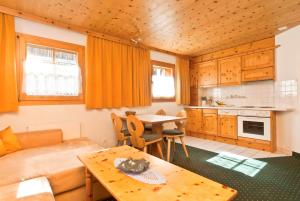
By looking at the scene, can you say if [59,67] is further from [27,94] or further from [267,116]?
[267,116]

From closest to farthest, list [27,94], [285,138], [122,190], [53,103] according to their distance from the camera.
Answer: [122,190]
[27,94]
[53,103]
[285,138]

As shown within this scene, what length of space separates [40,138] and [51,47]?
62.7 inches

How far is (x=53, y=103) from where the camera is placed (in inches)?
118

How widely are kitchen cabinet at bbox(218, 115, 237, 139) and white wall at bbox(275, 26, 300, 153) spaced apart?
0.85 m

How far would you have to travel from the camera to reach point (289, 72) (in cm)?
348

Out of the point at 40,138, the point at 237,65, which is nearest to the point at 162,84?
the point at 237,65

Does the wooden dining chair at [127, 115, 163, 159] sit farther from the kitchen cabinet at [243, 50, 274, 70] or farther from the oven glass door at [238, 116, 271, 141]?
the kitchen cabinet at [243, 50, 274, 70]

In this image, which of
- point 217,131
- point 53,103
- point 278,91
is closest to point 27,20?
point 53,103

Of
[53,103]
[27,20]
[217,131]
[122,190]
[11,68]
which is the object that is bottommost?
[217,131]

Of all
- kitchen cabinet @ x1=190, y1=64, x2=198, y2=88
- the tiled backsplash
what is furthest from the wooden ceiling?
kitchen cabinet @ x1=190, y1=64, x2=198, y2=88

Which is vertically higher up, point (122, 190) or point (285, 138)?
point (122, 190)

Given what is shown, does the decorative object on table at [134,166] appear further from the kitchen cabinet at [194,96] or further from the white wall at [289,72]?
the kitchen cabinet at [194,96]

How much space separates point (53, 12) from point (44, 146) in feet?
6.95

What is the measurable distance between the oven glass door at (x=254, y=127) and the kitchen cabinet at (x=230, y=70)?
41.3 inches
